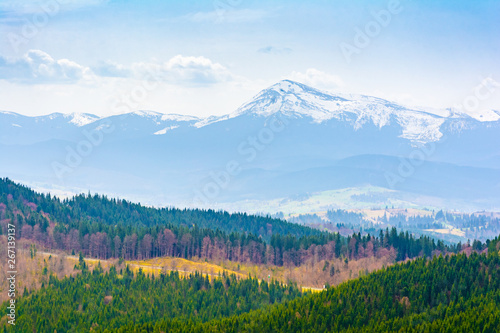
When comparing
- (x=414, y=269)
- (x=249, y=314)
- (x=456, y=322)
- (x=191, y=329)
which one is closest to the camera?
(x=456, y=322)

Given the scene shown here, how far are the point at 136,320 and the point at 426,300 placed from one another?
66.6 meters

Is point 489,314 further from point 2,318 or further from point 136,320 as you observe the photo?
point 2,318

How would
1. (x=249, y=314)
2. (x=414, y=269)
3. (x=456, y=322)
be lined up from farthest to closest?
(x=414, y=269), (x=249, y=314), (x=456, y=322)

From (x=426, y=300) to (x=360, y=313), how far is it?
1628 centimetres

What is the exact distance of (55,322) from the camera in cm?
19125

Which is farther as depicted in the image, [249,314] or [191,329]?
[249,314]

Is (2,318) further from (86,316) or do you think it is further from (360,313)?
(360,313)

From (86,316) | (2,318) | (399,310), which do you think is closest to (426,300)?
(399,310)

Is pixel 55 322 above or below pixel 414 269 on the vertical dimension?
below

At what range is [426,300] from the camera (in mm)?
184375

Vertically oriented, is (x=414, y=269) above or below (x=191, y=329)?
above

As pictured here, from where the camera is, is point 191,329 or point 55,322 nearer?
point 191,329

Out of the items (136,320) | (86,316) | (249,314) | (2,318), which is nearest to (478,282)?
(249,314)

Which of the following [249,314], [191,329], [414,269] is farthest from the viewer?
[414,269]
